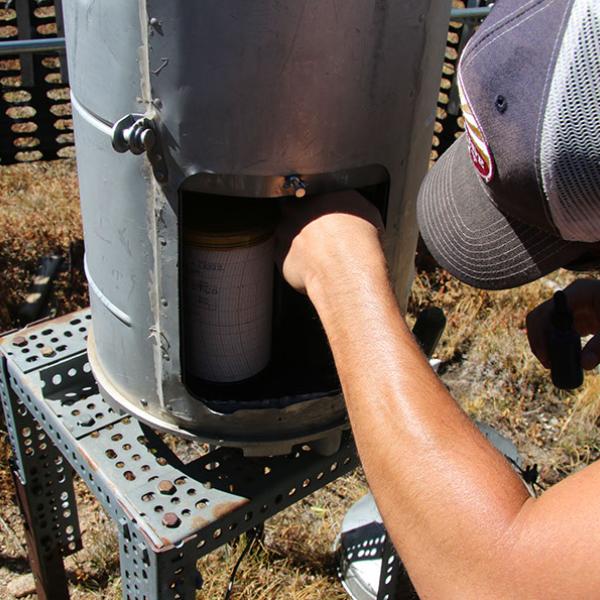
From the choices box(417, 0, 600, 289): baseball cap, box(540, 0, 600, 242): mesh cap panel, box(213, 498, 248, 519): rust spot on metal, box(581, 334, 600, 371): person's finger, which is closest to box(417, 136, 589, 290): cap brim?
box(417, 0, 600, 289): baseball cap

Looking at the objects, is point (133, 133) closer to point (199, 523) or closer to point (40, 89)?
point (199, 523)

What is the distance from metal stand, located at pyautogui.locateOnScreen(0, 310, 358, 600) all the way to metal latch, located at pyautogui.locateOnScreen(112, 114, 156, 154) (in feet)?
1.92

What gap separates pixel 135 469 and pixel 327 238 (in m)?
0.57

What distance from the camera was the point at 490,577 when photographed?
82 cm

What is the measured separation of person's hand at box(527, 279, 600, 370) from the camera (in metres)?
1.60

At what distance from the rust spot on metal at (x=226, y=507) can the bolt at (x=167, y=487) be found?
0.08 m

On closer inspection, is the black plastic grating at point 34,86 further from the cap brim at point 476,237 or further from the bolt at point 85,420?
the cap brim at point 476,237

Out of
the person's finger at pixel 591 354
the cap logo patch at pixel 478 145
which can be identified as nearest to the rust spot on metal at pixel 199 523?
the cap logo patch at pixel 478 145

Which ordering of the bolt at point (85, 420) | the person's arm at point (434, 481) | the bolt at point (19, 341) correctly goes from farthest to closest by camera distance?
the bolt at point (19, 341), the bolt at point (85, 420), the person's arm at point (434, 481)

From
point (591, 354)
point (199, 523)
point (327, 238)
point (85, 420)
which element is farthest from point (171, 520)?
point (591, 354)

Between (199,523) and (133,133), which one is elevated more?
(133,133)

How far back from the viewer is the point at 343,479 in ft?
8.33

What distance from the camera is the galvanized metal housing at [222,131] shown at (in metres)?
0.98

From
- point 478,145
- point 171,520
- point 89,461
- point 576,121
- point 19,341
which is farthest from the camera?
point 19,341
